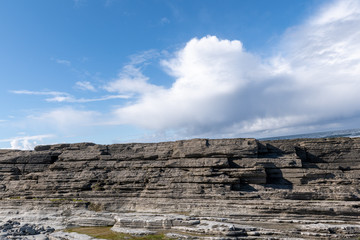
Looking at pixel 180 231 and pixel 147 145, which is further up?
pixel 147 145

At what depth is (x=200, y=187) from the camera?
3073 cm

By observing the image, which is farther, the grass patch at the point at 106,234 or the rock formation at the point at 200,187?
the rock formation at the point at 200,187

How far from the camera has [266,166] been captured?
31828 millimetres

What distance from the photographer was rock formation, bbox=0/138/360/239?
25078 millimetres

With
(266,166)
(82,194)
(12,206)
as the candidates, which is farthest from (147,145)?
(12,206)

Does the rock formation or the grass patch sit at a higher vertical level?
the rock formation

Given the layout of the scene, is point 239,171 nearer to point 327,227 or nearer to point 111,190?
point 327,227

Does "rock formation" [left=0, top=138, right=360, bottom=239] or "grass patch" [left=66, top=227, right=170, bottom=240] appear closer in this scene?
"grass patch" [left=66, top=227, right=170, bottom=240]

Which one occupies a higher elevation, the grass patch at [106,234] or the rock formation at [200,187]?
the rock formation at [200,187]

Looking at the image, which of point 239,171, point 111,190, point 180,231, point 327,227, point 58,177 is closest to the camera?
point 327,227

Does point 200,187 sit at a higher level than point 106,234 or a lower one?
higher

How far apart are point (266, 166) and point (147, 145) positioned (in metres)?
17.2

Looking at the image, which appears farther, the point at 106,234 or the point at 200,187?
the point at 200,187

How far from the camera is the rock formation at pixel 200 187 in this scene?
25.1m
